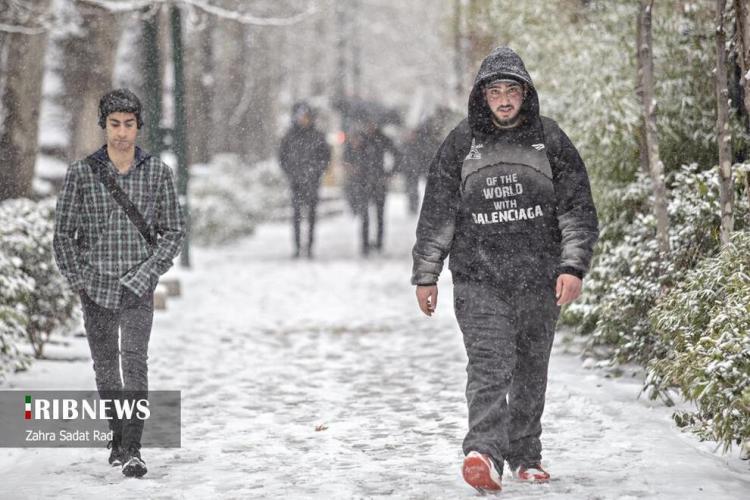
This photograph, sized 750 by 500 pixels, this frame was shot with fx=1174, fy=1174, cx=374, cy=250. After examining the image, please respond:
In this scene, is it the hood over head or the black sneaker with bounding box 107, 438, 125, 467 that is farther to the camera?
the black sneaker with bounding box 107, 438, 125, 467

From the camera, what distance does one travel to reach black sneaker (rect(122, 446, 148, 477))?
5.96 m

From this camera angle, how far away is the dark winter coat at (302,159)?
18.6m

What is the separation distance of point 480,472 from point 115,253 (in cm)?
217

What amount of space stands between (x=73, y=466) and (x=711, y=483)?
3.31 m

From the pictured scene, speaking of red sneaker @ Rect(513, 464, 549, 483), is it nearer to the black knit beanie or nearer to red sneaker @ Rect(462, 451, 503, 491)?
red sneaker @ Rect(462, 451, 503, 491)

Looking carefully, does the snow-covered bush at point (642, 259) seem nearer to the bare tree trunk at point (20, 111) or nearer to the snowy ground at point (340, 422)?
the snowy ground at point (340, 422)

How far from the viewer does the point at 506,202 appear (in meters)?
A: 5.44

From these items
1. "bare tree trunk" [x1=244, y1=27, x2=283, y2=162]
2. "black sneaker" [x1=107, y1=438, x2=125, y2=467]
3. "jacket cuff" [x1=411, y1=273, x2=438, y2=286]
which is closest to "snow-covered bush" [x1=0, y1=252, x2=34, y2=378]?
"black sneaker" [x1=107, y1=438, x2=125, y2=467]

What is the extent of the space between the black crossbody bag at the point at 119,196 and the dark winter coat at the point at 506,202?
4.82 feet

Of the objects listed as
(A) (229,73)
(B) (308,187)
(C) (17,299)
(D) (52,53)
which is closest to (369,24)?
(A) (229,73)

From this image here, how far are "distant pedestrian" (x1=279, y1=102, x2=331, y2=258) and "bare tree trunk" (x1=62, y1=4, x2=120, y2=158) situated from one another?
9.53 feet

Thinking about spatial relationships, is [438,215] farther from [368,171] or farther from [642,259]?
[368,171]

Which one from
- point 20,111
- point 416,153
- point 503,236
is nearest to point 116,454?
point 503,236

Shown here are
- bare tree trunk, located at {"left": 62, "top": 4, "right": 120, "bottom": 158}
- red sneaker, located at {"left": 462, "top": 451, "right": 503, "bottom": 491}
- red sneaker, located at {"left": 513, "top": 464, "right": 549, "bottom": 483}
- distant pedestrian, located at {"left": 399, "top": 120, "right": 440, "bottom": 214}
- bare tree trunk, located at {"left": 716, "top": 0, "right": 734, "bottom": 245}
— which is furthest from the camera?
distant pedestrian, located at {"left": 399, "top": 120, "right": 440, "bottom": 214}
